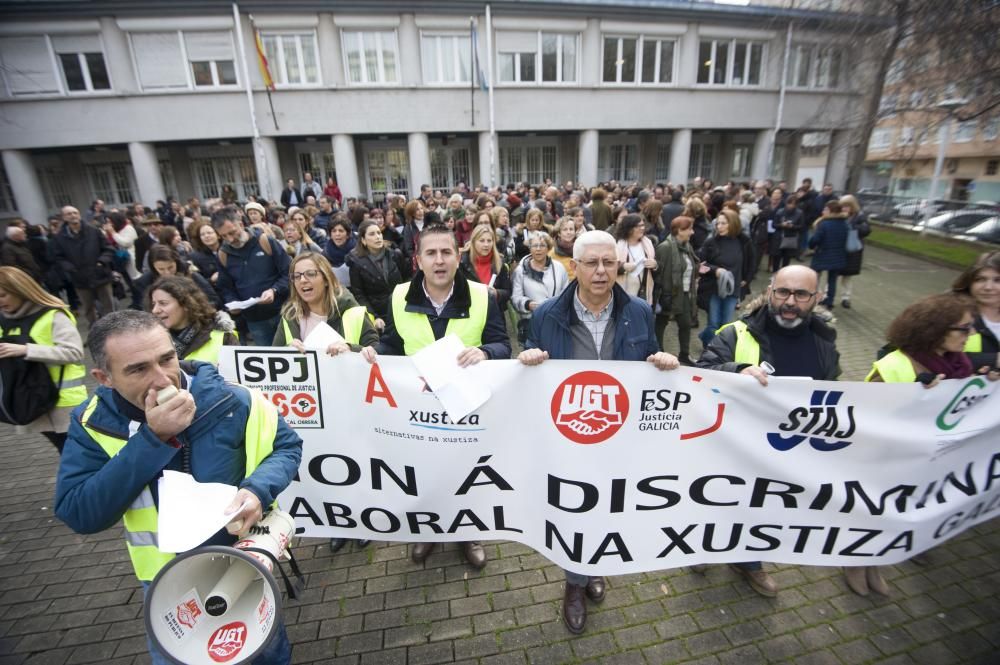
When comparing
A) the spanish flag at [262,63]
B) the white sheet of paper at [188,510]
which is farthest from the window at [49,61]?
the white sheet of paper at [188,510]

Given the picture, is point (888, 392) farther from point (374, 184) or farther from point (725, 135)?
point (725, 135)

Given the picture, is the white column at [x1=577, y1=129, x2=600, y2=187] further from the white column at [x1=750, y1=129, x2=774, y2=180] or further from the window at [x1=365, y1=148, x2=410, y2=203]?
the white column at [x1=750, y1=129, x2=774, y2=180]

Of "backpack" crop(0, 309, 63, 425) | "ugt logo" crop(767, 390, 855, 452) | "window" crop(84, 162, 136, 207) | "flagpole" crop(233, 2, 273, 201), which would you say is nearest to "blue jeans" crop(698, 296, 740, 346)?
"ugt logo" crop(767, 390, 855, 452)

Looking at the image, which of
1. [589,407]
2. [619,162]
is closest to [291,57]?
[619,162]

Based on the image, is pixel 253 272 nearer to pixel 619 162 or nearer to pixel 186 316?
pixel 186 316

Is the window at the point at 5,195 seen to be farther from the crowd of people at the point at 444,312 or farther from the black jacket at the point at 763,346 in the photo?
the black jacket at the point at 763,346

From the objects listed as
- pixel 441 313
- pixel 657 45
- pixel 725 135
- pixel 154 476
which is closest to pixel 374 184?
pixel 657 45

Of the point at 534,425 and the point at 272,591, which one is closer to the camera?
the point at 272,591

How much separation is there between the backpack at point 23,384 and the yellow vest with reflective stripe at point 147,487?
7.74 ft

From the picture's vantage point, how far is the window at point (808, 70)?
22.3 m

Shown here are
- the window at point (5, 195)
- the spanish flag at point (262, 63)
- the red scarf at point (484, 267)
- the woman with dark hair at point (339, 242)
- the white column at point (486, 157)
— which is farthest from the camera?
the white column at point (486, 157)

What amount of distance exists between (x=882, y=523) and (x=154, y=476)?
3.71 metres

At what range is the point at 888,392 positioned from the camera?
2533mm

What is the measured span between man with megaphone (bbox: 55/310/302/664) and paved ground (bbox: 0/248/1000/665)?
1.35m
